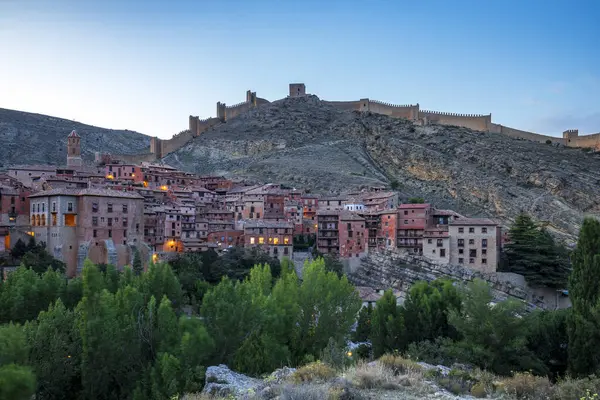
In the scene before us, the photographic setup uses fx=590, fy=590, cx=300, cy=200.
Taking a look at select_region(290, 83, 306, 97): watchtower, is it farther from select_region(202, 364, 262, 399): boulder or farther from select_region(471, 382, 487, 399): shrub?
select_region(471, 382, 487, 399): shrub

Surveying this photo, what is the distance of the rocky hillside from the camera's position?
93881 mm

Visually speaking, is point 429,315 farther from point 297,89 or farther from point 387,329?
point 297,89

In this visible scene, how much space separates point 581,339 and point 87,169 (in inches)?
2205

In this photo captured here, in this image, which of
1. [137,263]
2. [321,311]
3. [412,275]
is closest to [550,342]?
[321,311]

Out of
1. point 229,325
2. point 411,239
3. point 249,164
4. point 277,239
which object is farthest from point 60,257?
point 249,164

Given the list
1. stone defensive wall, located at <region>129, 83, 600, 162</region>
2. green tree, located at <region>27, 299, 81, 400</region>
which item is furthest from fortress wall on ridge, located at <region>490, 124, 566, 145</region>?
green tree, located at <region>27, 299, 81, 400</region>

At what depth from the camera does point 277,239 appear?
166 feet

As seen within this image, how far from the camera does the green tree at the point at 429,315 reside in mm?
26812

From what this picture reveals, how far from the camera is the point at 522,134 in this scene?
95.7 metres

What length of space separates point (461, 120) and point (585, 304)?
8014 centimetres

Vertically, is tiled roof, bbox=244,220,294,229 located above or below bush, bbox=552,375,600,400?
above

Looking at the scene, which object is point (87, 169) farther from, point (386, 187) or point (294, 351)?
point (294, 351)

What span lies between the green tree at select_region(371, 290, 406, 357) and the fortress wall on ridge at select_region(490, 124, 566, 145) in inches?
2967

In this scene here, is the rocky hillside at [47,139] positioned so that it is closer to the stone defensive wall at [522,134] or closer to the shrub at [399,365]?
the stone defensive wall at [522,134]
